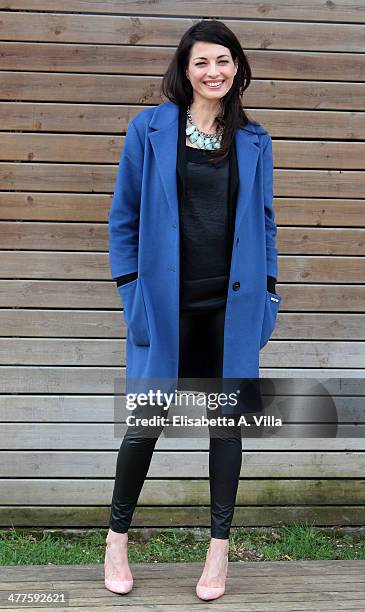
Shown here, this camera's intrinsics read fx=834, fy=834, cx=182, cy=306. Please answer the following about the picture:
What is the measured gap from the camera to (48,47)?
377cm

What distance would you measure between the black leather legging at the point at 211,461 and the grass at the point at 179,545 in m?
0.99

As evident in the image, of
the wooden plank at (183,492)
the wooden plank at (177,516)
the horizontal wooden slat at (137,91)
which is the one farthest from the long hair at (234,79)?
the wooden plank at (177,516)

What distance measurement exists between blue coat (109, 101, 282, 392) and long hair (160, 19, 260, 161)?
47mm

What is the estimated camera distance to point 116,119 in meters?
3.83

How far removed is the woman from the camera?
9.36ft

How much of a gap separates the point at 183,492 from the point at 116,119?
1.79 meters

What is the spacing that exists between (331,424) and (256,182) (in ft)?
5.15

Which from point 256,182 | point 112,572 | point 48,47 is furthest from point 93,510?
point 48,47

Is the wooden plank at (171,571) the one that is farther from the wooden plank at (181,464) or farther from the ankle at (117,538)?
the wooden plank at (181,464)

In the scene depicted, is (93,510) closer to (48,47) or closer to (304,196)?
(304,196)

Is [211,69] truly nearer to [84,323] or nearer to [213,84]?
[213,84]

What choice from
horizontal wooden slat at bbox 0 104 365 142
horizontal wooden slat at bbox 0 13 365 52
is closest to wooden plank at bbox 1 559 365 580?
horizontal wooden slat at bbox 0 104 365 142

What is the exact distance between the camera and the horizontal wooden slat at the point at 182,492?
395 centimetres

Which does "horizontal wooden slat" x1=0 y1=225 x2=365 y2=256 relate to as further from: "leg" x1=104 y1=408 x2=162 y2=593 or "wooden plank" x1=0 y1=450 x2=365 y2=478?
"leg" x1=104 y1=408 x2=162 y2=593
